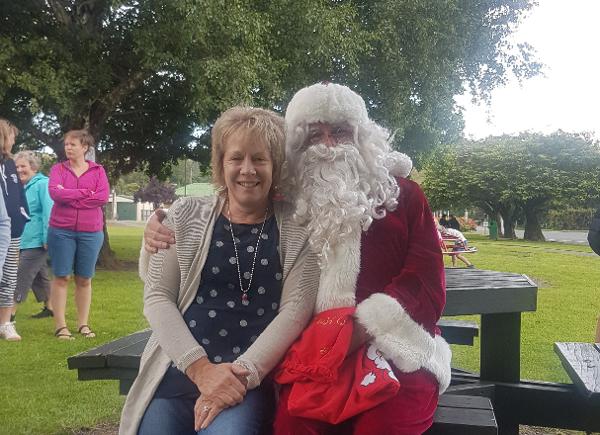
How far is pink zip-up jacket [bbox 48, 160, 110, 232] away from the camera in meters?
6.06

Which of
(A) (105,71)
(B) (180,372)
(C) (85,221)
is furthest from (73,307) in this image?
(B) (180,372)

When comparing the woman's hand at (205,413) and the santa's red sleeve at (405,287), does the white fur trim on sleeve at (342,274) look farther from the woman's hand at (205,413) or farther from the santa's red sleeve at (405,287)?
the woman's hand at (205,413)

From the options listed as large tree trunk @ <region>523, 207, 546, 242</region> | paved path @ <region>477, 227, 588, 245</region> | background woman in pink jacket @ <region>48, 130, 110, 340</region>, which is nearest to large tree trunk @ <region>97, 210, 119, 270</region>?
background woman in pink jacket @ <region>48, 130, 110, 340</region>

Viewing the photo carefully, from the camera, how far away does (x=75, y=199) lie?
19.9 feet

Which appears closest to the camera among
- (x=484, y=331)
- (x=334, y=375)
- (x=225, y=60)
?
(x=334, y=375)

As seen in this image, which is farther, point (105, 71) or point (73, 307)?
point (105, 71)

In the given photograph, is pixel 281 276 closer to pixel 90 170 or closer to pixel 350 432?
pixel 350 432

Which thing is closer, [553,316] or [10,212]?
[10,212]

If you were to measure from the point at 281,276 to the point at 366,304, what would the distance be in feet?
1.13

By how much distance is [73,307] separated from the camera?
870 cm

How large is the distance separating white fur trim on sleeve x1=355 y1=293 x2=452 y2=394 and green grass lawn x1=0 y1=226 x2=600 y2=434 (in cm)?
252

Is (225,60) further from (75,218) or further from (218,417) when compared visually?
(218,417)

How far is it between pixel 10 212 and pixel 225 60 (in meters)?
6.36

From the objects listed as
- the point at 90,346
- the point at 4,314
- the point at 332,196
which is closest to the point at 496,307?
the point at 332,196
